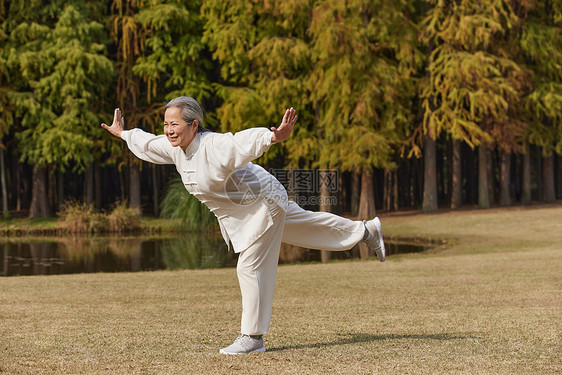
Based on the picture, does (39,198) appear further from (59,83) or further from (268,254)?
(268,254)

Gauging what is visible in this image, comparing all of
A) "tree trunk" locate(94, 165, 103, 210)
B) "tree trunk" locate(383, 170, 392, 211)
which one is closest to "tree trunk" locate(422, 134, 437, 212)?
"tree trunk" locate(383, 170, 392, 211)

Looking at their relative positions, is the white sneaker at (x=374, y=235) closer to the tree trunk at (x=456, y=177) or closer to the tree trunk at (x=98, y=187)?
the tree trunk at (x=456, y=177)

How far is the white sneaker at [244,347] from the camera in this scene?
5938mm

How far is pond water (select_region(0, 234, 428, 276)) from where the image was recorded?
17.1 metres

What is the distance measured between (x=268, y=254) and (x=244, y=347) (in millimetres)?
762

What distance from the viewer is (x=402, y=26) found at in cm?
2966

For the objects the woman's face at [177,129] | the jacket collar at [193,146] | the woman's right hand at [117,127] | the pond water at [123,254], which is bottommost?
the pond water at [123,254]

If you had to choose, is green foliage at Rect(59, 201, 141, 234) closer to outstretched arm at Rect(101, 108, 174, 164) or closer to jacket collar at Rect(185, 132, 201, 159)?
outstretched arm at Rect(101, 108, 174, 164)

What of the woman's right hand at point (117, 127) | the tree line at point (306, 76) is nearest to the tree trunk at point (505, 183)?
the tree line at point (306, 76)

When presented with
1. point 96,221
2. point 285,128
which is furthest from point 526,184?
point 285,128

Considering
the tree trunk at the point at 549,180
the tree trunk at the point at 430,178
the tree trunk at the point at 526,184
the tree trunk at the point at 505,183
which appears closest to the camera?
the tree trunk at the point at 430,178

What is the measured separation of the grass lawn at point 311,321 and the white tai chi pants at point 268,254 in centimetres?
36

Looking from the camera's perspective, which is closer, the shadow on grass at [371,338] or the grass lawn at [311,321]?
the grass lawn at [311,321]

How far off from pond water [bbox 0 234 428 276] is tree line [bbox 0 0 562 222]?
6.42m
